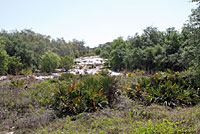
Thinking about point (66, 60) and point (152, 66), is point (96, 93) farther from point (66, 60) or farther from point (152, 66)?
point (66, 60)

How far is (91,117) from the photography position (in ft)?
16.5

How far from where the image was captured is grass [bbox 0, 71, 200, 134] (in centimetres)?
388

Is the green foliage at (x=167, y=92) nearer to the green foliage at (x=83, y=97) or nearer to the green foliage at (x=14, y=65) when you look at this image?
the green foliage at (x=83, y=97)

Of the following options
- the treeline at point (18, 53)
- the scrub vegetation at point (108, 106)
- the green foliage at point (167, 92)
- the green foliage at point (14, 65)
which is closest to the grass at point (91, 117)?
the scrub vegetation at point (108, 106)

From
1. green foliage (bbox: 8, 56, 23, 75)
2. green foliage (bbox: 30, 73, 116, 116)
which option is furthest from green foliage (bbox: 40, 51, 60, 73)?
green foliage (bbox: 30, 73, 116, 116)

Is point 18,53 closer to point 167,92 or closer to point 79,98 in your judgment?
point 79,98

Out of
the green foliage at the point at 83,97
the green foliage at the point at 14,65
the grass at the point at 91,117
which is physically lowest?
the grass at the point at 91,117

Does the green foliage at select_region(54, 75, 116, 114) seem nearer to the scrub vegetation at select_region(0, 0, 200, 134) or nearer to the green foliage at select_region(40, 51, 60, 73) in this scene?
the scrub vegetation at select_region(0, 0, 200, 134)

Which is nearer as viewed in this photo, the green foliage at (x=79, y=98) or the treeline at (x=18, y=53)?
the green foliage at (x=79, y=98)

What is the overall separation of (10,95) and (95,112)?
160 inches

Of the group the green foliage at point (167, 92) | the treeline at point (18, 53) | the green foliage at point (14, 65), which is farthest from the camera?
the green foliage at point (14, 65)

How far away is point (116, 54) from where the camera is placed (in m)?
22.6

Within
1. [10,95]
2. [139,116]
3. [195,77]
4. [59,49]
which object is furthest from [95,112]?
[59,49]

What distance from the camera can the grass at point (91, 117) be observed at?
3.88 m
